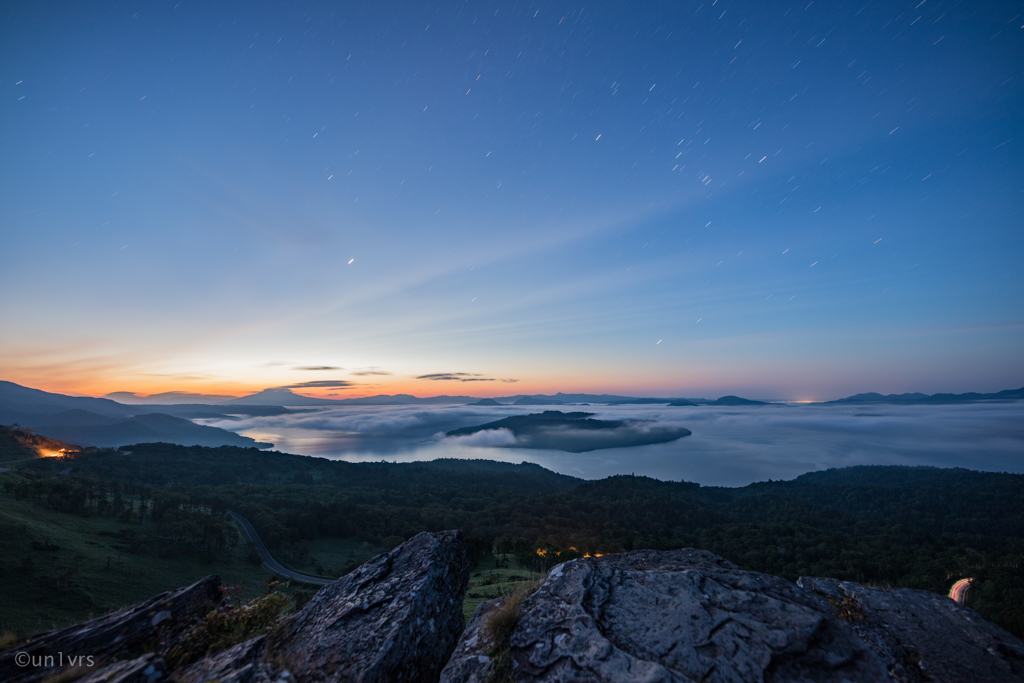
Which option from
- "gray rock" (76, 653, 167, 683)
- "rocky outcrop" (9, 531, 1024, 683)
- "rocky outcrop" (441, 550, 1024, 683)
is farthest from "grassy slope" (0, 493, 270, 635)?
"rocky outcrop" (441, 550, 1024, 683)

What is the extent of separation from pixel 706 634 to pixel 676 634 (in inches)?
13.0

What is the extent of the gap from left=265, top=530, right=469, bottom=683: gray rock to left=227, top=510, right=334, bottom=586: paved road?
43118 millimetres

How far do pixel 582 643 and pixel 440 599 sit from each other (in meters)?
3.27

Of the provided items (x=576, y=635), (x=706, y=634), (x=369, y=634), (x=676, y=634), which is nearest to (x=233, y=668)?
(x=369, y=634)

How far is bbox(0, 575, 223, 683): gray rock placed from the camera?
5863 mm

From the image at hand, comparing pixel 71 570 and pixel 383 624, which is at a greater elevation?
pixel 383 624

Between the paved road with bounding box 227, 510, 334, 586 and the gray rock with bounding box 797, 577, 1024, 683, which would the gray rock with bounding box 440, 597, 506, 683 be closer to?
the gray rock with bounding box 797, 577, 1024, 683

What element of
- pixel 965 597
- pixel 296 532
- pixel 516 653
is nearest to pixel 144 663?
pixel 516 653

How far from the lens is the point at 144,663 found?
5.17 metres

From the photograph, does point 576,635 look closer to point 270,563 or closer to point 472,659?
point 472,659

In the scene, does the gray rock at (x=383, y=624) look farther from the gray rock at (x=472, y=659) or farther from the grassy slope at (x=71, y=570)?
the grassy slope at (x=71, y=570)

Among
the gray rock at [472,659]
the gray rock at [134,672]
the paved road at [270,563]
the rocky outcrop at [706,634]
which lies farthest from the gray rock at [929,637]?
the paved road at [270,563]

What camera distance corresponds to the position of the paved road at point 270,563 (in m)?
50.5

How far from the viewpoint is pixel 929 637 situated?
5.64m
